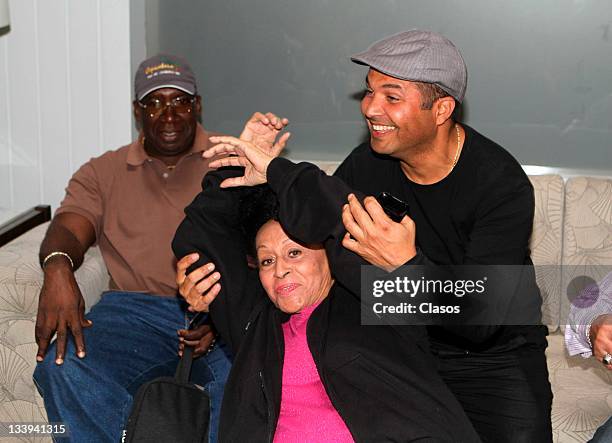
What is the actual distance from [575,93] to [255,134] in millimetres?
1359

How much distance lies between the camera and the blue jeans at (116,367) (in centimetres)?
222

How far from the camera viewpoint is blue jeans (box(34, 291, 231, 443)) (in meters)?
2.22

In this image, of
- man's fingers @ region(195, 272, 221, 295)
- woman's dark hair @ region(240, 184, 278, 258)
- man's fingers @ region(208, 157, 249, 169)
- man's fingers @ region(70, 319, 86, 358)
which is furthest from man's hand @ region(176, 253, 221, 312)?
man's fingers @ region(70, 319, 86, 358)

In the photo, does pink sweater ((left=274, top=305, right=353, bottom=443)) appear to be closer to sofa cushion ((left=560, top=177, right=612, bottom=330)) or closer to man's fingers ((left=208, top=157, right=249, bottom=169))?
man's fingers ((left=208, top=157, right=249, bottom=169))

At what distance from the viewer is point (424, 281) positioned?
6.14 ft

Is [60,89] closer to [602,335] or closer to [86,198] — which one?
[86,198]

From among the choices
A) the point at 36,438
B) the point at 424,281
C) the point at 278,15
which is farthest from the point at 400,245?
the point at 278,15

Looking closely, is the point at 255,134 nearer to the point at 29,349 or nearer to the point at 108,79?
the point at 29,349

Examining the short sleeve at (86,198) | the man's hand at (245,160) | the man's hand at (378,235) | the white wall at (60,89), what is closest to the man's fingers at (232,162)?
the man's hand at (245,160)

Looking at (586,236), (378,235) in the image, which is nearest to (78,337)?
(378,235)

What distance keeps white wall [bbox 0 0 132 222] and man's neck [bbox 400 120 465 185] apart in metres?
1.48

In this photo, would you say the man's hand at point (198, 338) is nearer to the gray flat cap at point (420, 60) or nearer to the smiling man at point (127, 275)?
the smiling man at point (127, 275)

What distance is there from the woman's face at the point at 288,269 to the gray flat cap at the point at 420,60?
1.50 feet

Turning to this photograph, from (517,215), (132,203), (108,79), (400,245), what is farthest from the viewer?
(108,79)
